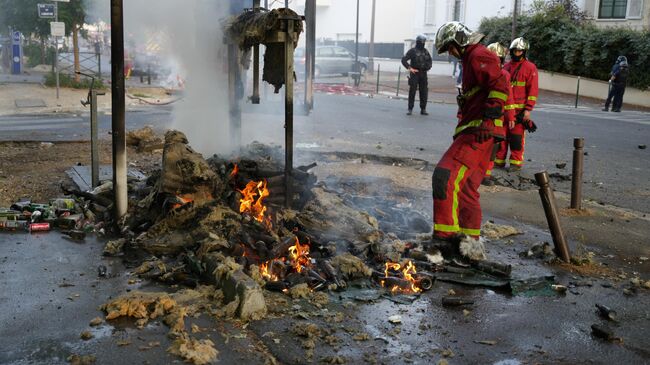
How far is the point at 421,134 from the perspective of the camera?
1392cm

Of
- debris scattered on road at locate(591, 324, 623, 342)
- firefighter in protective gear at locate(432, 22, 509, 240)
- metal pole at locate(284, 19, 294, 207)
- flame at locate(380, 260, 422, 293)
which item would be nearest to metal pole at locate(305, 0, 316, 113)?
metal pole at locate(284, 19, 294, 207)

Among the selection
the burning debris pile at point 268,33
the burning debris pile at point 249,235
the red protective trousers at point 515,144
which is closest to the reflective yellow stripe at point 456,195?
the burning debris pile at point 249,235

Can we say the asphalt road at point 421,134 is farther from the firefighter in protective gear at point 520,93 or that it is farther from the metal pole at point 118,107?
the metal pole at point 118,107

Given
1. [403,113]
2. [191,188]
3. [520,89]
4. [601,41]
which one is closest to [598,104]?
[601,41]

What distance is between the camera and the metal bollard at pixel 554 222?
559cm

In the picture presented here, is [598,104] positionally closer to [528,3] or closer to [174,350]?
[528,3]

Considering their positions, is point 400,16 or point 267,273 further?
point 400,16

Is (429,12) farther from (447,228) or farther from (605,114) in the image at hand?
(447,228)

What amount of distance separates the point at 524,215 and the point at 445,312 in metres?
3.30

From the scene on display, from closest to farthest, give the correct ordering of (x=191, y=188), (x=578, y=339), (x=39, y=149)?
1. (x=578, y=339)
2. (x=191, y=188)
3. (x=39, y=149)

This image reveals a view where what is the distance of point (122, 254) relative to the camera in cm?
542

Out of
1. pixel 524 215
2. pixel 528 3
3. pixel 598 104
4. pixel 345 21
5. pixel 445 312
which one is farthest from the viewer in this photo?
pixel 345 21

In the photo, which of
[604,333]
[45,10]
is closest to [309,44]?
[604,333]

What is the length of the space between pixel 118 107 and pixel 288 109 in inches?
62.2
